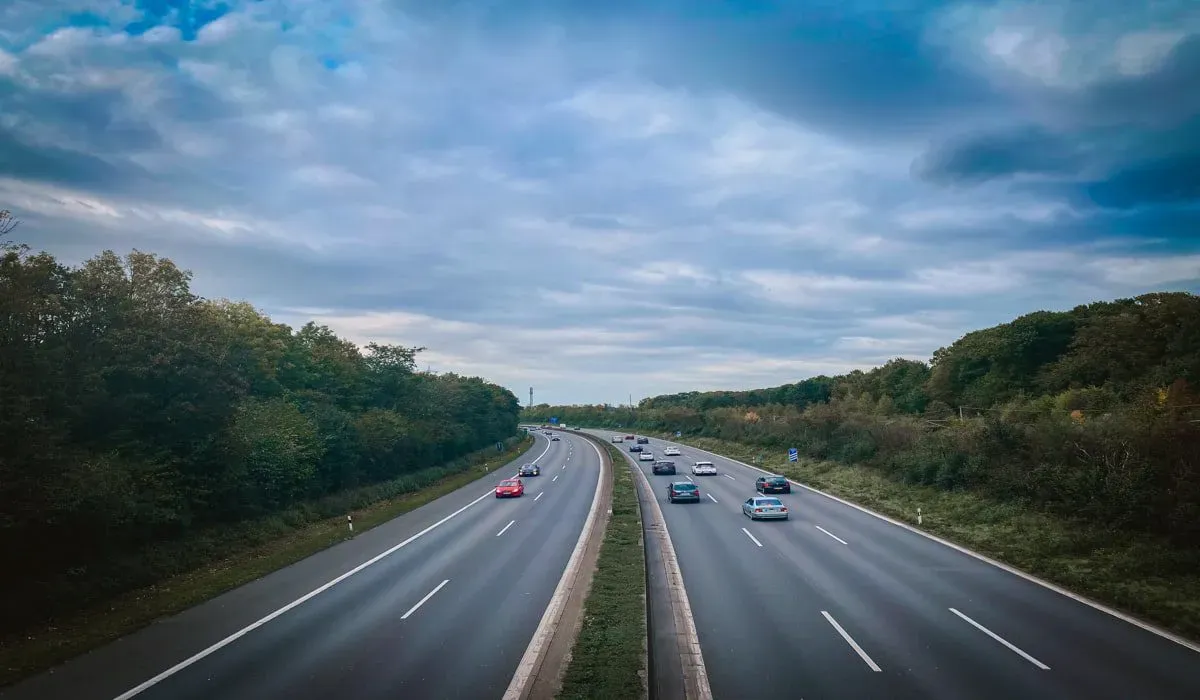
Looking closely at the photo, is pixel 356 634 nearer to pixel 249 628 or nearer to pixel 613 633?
pixel 249 628

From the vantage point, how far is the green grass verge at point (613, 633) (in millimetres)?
10953

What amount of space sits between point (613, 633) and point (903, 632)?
5870 mm

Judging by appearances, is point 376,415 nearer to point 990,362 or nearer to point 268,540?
point 268,540

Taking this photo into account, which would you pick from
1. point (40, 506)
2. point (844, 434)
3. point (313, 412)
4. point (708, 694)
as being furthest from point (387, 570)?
point (844, 434)

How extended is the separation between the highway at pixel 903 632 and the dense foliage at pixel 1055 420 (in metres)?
4.93

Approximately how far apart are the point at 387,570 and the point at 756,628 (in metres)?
12.0

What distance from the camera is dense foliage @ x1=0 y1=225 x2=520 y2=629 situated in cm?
1577

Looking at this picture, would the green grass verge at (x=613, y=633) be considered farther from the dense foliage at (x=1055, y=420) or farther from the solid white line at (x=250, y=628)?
the dense foliage at (x=1055, y=420)

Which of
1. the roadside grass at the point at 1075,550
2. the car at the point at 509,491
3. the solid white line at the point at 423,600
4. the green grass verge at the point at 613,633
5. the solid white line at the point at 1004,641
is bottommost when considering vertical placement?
the car at the point at 509,491

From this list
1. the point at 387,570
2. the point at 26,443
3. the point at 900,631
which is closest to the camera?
the point at 900,631

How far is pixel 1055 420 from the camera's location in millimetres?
27719

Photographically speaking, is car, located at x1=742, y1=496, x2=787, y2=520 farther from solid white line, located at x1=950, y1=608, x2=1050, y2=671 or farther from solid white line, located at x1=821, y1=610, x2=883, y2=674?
solid white line, located at x1=821, y1=610, x2=883, y2=674

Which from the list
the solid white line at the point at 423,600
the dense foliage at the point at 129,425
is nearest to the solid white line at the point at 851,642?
the solid white line at the point at 423,600

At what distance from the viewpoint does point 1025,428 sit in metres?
28.3
